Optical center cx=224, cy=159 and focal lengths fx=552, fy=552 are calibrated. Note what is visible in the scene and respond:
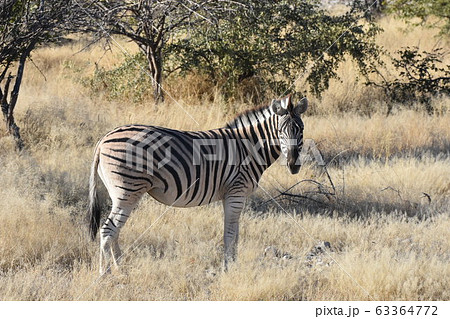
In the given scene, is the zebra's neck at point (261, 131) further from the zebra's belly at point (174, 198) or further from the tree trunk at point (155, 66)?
the tree trunk at point (155, 66)

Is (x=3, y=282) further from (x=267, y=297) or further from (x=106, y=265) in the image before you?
(x=267, y=297)

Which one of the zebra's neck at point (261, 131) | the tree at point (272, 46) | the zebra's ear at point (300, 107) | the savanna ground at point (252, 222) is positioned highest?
the tree at point (272, 46)

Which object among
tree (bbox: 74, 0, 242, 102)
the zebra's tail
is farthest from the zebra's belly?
tree (bbox: 74, 0, 242, 102)

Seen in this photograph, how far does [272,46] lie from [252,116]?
608cm

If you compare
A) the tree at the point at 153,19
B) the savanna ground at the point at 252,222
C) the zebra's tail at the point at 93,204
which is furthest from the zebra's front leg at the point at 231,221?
the tree at the point at 153,19

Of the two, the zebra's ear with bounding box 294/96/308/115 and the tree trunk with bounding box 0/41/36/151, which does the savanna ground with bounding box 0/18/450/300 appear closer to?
the tree trunk with bounding box 0/41/36/151

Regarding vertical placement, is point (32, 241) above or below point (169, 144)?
below

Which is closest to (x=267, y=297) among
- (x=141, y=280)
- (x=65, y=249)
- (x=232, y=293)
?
(x=232, y=293)

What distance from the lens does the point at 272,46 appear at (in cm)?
1128

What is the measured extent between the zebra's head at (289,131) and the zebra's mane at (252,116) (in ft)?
0.71

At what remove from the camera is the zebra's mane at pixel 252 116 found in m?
5.48

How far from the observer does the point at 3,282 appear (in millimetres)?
4684
